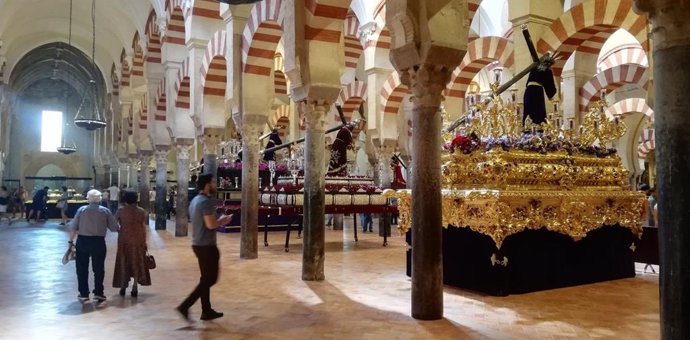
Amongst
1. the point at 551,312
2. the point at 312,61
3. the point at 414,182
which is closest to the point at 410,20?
the point at 414,182

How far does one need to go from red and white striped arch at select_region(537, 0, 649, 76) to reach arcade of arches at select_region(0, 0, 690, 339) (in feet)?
0.08

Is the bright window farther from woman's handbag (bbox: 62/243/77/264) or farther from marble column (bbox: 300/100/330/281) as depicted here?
woman's handbag (bbox: 62/243/77/264)

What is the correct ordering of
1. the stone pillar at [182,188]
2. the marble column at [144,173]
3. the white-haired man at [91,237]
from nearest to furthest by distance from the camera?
the white-haired man at [91,237]
the stone pillar at [182,188]
the marble column at [144,173]

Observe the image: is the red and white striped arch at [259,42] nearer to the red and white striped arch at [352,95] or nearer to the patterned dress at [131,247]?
the patterned dress at [131,247]

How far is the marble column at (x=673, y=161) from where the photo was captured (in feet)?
7.42

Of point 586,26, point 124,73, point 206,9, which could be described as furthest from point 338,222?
point 124,73

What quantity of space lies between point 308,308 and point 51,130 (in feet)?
93.8

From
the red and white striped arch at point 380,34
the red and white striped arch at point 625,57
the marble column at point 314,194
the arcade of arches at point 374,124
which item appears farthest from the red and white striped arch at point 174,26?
the red and white striped arch at point 625,57

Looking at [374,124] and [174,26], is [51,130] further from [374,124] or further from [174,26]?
[374,124]

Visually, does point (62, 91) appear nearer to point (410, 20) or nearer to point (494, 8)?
point (494, 8)

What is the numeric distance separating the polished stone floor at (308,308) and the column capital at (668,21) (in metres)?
2.01

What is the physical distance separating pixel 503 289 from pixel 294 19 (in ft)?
11.5

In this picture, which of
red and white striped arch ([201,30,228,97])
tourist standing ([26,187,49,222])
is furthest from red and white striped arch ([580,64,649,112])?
tourist standing ([26,187,49,222])

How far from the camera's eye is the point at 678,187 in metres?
2.28
